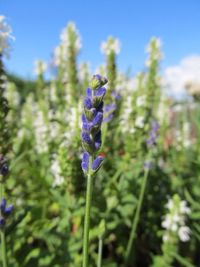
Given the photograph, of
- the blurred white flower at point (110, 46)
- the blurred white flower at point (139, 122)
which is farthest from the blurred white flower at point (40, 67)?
the blurred white flower at point (139, 122)

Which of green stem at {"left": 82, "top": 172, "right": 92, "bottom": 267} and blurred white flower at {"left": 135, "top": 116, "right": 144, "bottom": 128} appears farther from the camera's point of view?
blurred white flower at {"left": 135, "top": 116, "right": 144, "bottom": 128}

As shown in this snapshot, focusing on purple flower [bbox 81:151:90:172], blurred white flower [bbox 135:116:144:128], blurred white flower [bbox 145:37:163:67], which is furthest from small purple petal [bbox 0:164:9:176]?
blurred white flower [bbox 145:37:163:67]

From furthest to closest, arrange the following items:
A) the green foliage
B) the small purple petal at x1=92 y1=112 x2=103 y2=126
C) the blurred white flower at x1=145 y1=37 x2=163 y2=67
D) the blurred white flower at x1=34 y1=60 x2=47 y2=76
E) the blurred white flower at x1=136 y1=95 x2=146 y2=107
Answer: the blurred white flower at x1=34 y1=60 x2=47 y2=76 < the blurred white flower at x1=145 y1=37 x2=163 y2=67 < the blurred white flower at x1=136 y1=95 x2=146 y2=107 < the green foliage < the small purple petal at x1=92 y1=112 x2=103 y2=126

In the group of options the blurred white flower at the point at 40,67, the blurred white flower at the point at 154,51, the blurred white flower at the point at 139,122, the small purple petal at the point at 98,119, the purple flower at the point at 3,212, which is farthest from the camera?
the blurred white flower at the point at 40,67

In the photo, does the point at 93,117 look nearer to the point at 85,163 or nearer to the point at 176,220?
the point at 85,163

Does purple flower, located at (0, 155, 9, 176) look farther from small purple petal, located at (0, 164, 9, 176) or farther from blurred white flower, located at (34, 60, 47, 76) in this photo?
blurred white flower, located at (34, 60, 47, 76)

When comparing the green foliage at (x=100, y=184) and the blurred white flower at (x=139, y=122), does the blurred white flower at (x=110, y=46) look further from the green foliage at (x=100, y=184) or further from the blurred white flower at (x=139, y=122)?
the blurred white flower at (x=139, y=122)

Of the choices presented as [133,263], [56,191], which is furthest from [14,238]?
[133,263]

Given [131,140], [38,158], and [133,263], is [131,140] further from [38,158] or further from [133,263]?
[38,158]
